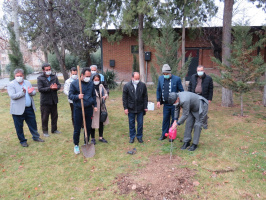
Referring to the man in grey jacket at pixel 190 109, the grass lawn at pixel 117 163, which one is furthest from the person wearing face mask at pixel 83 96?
the man in grey jacket at pixel 190 109

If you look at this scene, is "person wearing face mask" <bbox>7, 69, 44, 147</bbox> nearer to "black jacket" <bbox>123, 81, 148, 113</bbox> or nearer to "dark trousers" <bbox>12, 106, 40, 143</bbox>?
"dark trousers" <bbox>12, 106, 40, 143</bbox>

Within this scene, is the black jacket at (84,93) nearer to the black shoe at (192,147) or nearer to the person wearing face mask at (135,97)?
the person wearing face mask at (135,97)

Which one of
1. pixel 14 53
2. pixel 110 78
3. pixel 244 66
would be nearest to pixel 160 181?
pixel 244 66

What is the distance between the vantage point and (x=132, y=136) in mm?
5215

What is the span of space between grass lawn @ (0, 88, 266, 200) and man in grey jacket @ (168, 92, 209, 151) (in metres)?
0.41

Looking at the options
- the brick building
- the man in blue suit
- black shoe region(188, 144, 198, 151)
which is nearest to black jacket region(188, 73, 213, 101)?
the man in blue suit

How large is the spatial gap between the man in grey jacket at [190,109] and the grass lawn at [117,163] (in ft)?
1.33

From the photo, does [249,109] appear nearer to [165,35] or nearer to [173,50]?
[173,50]

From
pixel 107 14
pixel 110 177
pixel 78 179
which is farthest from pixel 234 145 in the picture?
pixel 107 14

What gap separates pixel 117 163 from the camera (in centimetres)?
420

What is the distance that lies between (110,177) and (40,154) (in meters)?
1.89

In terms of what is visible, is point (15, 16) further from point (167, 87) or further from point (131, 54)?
point (167, 87)

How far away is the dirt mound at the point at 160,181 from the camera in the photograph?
322 cm

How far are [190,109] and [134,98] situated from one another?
129 cm
